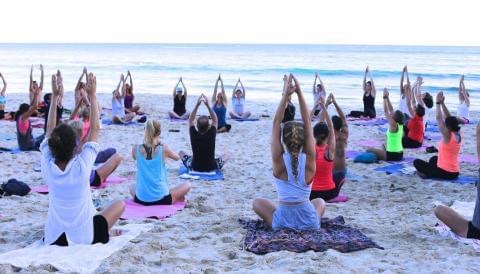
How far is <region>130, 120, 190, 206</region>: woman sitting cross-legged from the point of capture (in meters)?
6.33

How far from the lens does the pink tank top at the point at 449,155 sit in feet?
26.6

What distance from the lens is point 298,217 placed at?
5.11m

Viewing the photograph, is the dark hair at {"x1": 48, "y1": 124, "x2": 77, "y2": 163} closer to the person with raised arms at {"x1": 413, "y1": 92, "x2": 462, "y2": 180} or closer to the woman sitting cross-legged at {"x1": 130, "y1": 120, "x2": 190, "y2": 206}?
the woman sitting cross-legged at {"x1": 130, "y1": 120, "x2": 190, "y2": 206}

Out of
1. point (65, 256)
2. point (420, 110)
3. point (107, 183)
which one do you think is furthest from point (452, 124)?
point (65, 256)

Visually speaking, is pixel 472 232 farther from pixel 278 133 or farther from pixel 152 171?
pixel 152 171

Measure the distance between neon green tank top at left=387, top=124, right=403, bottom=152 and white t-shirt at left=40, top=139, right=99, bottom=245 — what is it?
6.06 meters

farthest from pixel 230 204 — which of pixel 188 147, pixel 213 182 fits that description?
pixel 188 147

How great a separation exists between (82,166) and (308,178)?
6.27 feet

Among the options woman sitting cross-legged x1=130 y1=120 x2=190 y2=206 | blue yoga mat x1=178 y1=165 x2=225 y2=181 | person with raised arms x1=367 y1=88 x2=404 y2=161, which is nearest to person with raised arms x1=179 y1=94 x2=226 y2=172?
blue yoga mat x1=178 y1=165 x2=225 y2=181

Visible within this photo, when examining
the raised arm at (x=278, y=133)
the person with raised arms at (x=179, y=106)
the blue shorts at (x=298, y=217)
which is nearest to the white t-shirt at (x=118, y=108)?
the person with raised arms at (x=179, y=106)

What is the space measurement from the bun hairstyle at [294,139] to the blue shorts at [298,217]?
365mm

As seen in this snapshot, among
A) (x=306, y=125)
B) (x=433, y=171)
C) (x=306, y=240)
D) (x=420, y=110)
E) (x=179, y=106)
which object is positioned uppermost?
(x=306, y=125)

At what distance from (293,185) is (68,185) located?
1.89 metres

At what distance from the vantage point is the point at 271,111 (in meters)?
18.4
